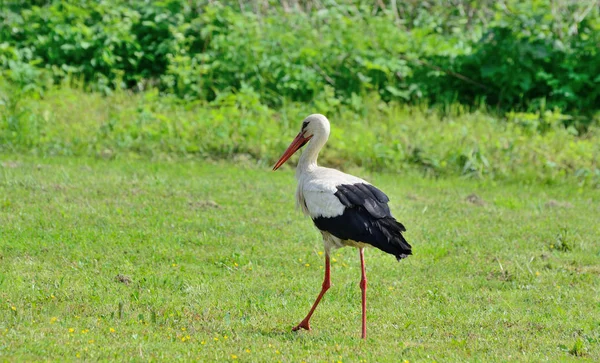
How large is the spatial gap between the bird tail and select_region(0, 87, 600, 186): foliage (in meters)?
5.83

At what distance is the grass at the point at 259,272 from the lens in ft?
19.3

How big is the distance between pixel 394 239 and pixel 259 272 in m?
1.99

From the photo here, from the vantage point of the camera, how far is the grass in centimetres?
589

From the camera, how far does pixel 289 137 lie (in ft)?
39.9

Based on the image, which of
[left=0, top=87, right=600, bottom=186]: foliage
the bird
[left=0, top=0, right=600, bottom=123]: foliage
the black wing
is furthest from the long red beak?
[left=0, top=0, right=600, bottom=123]: foliage

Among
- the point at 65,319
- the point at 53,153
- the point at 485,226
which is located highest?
the point at 65,319

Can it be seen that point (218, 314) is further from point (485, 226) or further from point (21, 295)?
point (485, 226)

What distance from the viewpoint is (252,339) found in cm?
595

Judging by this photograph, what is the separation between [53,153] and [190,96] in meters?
2.76

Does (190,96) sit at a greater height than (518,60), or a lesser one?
lesser

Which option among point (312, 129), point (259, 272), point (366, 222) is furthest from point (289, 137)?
point (366, 222)

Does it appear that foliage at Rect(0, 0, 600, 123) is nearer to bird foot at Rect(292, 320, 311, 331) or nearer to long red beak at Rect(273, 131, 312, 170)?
long red beak at Rect(273, 131, 312, 170)

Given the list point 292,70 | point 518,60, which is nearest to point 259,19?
point 292,70

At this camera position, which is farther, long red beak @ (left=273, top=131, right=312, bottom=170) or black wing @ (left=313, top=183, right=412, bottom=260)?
long red beak @ (left=273, top=131, right=312, bottom=170)
